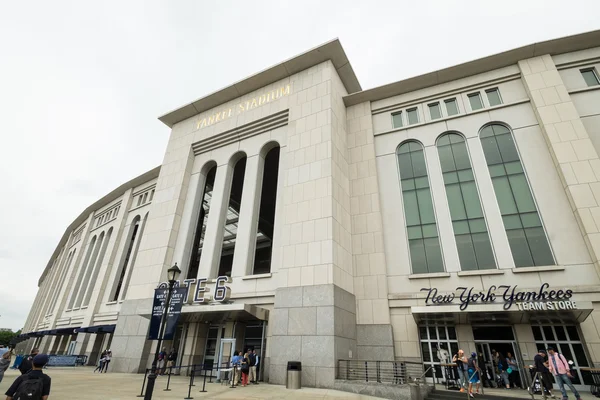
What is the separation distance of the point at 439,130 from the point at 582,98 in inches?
311

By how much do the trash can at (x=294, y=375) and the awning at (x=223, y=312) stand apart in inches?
137

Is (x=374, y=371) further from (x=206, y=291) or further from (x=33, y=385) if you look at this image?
(x=33, y=385)

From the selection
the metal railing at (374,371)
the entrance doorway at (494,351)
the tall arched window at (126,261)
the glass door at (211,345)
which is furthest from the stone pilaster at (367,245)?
the tall arched window at (126,261)

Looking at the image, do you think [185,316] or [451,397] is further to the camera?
[185,316]

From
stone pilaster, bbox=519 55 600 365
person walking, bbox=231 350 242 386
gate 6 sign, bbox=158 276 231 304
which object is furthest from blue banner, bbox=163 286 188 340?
stone pilaster, bbox=519 55 600 365

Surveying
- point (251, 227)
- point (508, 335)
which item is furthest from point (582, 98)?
point (251, 227)

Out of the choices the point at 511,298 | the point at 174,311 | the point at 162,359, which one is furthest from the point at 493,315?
the point at 162,359

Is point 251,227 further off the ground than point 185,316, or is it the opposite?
point 251,227

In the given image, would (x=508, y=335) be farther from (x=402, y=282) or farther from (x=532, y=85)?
(x=532, y=85)

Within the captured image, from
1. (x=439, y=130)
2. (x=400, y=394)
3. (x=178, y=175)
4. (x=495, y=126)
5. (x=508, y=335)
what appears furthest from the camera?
(x=178, y=175)

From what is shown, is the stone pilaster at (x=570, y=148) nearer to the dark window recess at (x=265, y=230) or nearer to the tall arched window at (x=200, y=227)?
the dark window recess at (x=265, y=230)

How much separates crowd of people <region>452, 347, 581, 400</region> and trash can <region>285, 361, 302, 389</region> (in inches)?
267

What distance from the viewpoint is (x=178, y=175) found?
86.6 feet

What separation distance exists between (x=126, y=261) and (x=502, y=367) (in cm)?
3353
